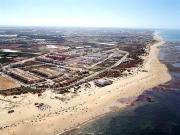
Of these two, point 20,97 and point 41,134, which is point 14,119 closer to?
point 41,134

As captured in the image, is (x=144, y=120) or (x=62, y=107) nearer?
(x=144, y=120)

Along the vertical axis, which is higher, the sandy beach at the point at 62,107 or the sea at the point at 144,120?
the sandy beach at the point at 62,107

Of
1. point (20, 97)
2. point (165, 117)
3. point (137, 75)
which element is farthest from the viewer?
point (137, 75)

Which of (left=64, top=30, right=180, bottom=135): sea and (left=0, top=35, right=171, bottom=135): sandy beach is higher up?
(left=0, top=35, right=171, bottom=135): sandy beach

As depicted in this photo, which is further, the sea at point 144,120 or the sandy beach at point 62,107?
the sandy beach at point 62,107

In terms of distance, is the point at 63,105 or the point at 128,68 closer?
the point at 63,105

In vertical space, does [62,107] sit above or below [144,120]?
above

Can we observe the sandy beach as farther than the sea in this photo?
Yes

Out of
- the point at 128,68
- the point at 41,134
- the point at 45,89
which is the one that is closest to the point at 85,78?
the point at 45,89
